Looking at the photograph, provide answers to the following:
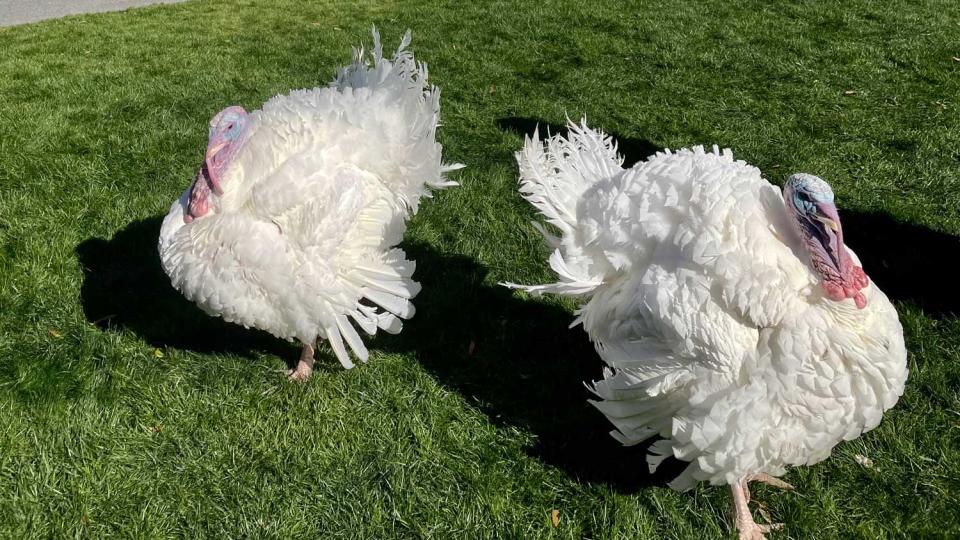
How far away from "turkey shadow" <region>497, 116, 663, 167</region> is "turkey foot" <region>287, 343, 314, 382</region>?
2.95 metres

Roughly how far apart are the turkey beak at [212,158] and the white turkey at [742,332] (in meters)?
2.07

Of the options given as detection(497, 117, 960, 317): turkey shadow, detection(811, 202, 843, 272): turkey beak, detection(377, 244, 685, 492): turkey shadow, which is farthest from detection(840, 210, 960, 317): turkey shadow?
detection(377, 244, 685, 492): turkey shadow

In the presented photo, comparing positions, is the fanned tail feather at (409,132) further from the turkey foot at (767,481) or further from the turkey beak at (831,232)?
the turkey foot at (767,481)

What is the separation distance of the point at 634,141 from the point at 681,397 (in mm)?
4072

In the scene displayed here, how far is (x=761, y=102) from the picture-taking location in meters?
6.82

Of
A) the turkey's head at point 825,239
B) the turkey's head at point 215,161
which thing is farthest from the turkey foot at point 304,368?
the turkey's head at point 825,239

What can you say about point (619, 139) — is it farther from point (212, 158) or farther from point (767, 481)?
point (212, 158)

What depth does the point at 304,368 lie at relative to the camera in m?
3.78

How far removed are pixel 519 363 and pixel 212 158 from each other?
2077mm

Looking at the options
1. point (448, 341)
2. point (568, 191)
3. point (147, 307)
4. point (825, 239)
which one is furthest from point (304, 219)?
point (825, 239)

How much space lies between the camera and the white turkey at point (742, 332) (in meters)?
2.50

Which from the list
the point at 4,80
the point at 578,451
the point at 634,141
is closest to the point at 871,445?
the point at 578,451

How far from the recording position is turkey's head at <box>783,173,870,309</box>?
98.4 inches

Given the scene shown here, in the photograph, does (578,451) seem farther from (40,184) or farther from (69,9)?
(69,9)
